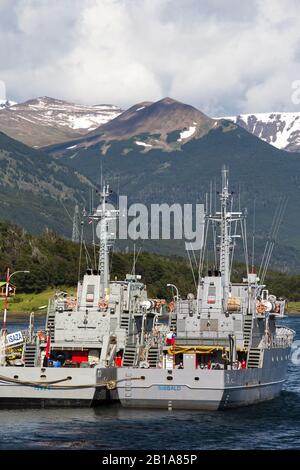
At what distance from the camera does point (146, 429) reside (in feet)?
217

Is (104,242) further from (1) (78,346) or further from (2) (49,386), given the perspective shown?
(2) (49,386)

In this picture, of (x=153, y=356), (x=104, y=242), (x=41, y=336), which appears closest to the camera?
(x=153, y=356)

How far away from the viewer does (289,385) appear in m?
98.1

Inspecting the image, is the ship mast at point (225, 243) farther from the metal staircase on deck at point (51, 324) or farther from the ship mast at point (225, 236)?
the metal staircase on deck at point (51, 324)

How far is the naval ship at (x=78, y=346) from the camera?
72.1 meters

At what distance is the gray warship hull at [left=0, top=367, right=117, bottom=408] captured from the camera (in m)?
71.8

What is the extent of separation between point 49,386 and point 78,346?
7.88m

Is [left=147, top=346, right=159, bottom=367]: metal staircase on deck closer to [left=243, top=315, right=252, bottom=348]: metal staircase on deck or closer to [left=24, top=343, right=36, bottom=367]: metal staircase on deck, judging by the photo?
[left=243, top=315, right=252, bottom=348]: metal staircase on deck

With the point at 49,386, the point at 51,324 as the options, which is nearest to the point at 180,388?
the point at 49,386

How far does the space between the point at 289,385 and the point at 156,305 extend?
1681cm

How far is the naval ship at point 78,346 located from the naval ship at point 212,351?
4.86 feet

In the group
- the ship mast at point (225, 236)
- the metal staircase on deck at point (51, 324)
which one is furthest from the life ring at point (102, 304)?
the ship mast at point (225, 236)
